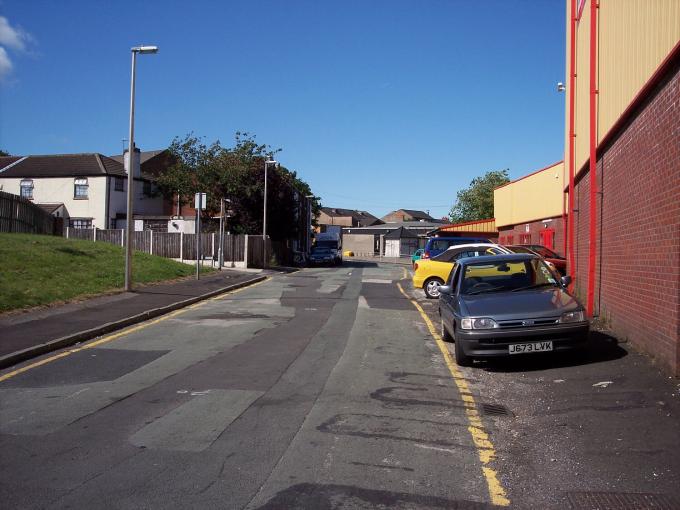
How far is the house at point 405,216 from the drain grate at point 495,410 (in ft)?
411

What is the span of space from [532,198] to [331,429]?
28495mm

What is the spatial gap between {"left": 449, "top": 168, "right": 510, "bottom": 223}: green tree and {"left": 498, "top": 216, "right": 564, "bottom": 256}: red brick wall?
21468 mm

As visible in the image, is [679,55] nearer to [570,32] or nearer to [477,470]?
[477,470]

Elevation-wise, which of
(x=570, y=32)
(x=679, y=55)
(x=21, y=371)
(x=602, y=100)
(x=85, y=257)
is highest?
(x=570, y=32)

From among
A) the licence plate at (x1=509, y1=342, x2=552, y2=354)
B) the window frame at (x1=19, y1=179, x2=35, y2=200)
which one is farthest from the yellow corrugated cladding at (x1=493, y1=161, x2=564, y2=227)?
the window frame at (x1=19, y1=179, x2=35, y2=200)

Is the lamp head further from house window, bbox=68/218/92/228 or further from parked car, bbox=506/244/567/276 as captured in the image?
house window, bbox=68/218/92/228

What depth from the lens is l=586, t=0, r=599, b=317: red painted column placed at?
1281cm

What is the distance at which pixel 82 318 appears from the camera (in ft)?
42.1

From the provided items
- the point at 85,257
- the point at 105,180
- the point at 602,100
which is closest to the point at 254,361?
the point at 602,100

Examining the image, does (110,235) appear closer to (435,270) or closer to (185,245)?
(185,245)

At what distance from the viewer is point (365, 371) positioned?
27.6 ft

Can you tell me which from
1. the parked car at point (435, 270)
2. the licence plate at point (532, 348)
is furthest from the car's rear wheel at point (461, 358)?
the parked car at point (435, 270)

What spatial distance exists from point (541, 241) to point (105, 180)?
2987 centimetres

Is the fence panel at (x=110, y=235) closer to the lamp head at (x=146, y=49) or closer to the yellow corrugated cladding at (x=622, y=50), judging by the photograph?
the lamp head at (x=146, y=49)
